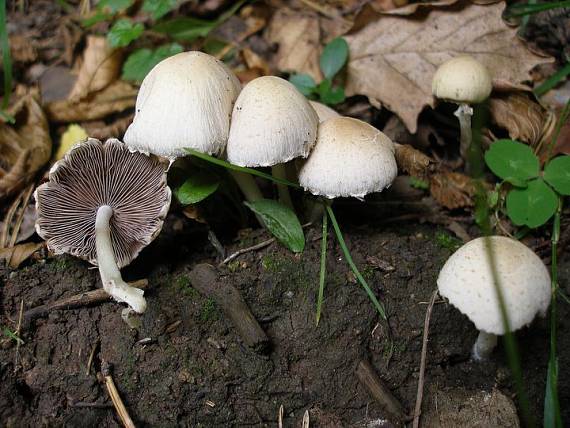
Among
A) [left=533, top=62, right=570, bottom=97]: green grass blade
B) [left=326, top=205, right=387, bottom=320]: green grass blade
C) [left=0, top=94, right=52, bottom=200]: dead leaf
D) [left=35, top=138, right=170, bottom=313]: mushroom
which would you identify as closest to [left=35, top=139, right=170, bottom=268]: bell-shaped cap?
[left=35, top=138, right=170, bottom=313]: mushroom

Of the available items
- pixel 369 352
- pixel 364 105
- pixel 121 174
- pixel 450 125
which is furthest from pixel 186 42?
pixel 369 352

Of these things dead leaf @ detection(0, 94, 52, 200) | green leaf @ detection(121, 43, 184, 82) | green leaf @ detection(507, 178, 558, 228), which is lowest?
green leaf @ detection(507, 178, 558, 228)

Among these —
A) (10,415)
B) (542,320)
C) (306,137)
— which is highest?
(306,137)

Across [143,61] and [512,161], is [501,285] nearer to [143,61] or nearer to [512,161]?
[512,161]

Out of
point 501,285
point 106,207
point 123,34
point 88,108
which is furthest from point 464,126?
point 88,108

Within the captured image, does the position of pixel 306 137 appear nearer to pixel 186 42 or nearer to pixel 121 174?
pixel 121 174

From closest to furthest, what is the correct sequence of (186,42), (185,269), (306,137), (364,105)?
(306,137) → (185,269) → (364,105) → (186,42)

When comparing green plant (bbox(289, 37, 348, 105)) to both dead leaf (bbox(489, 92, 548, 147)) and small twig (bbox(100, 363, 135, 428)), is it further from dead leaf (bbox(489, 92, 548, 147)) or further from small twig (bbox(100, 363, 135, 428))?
small twig (bbox(100, 363, 135, 428))
